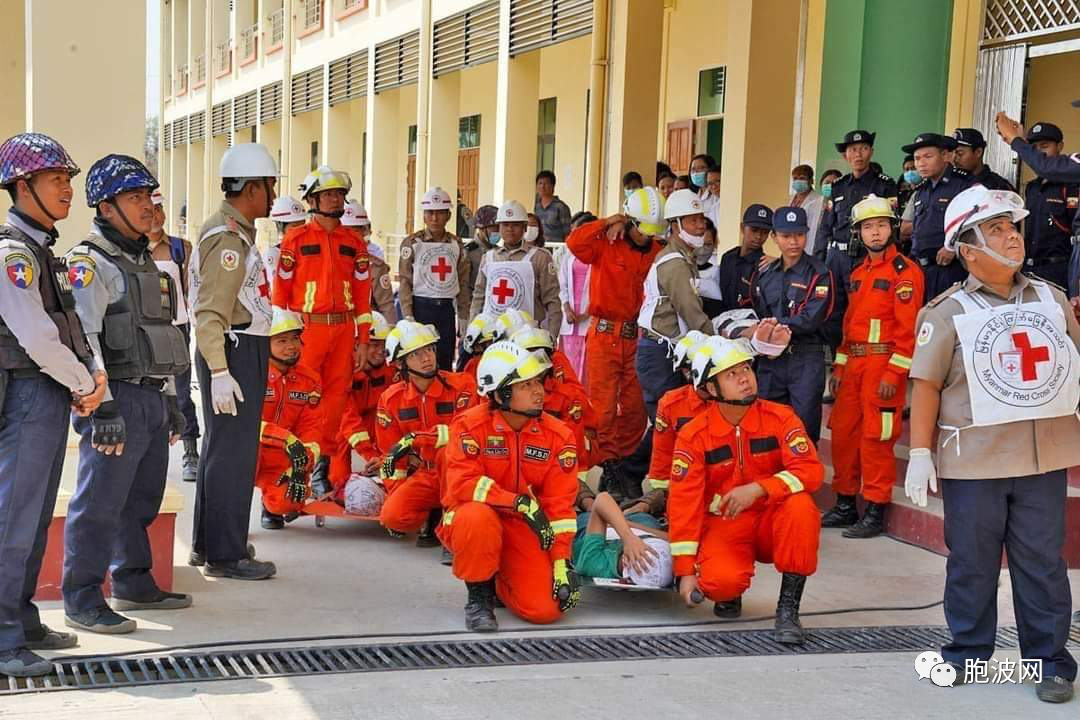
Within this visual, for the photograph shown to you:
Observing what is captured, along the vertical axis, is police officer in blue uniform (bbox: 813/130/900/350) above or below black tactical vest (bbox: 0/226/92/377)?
above

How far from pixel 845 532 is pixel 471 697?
3752 millimetres

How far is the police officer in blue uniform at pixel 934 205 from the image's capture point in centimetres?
825

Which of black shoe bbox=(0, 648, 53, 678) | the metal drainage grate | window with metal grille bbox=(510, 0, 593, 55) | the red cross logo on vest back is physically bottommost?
the metal drainage grate

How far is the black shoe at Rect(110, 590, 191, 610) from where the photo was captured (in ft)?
18.0

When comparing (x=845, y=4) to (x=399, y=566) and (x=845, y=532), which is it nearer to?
(x=845, y=532)

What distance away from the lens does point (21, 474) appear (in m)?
4.55

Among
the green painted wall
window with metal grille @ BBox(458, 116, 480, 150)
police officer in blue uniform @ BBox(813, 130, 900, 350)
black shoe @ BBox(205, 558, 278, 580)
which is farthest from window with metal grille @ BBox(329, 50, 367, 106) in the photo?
black shoe @ BBox(205, 558, 278, 580)

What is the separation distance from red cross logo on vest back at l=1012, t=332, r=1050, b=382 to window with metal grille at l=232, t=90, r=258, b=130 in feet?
87.7

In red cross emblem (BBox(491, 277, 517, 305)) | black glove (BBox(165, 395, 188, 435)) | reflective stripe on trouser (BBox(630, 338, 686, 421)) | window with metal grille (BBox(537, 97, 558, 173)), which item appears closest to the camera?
black glove (BBox(165, 395, 188, 435))

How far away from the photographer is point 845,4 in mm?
11516

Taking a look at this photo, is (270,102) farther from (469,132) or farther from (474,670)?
(474,670)

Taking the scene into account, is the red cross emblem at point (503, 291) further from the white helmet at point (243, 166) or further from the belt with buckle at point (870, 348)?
the white helmet at point (243, 166)

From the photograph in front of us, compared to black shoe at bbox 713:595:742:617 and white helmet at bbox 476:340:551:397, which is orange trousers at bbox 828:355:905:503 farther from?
white helmet at bbox 476:340:551:397

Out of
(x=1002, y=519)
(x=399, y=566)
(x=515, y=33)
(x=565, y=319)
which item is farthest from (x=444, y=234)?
(x=1002, y=519)
